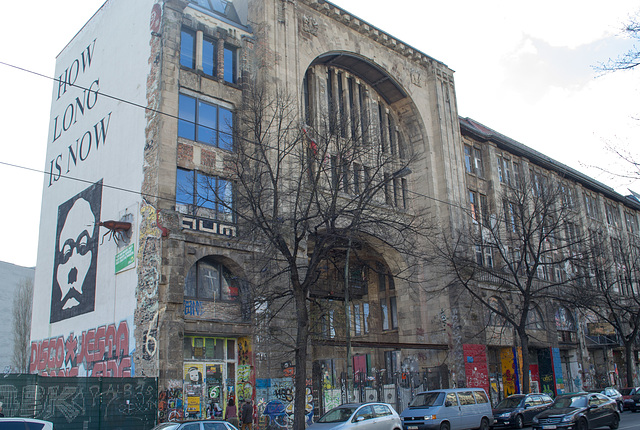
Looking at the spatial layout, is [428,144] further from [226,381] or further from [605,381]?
[605,381]

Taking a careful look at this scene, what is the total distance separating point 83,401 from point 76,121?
60.8 ft

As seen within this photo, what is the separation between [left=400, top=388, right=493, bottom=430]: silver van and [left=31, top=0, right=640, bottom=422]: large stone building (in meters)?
4.75

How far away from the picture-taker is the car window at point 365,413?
650 inches

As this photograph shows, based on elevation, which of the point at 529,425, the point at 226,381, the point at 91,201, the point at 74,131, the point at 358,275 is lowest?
the point at 529,425

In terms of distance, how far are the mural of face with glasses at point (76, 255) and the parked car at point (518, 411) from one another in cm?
1860

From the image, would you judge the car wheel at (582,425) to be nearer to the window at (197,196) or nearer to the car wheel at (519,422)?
the car wheel at (519,422)

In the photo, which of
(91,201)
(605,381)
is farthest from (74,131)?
(605,381)

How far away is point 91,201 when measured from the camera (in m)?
27.8

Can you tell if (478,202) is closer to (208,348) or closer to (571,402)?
(571,402)

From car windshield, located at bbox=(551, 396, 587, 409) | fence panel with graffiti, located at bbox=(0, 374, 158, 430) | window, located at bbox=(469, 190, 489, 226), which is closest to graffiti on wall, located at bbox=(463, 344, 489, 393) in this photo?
window, located at bbox=(469, 190, 489, 226)

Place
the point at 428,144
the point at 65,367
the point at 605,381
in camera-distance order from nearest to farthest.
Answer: the point at 65,367 → the point at 428,144 → the point at 605,381

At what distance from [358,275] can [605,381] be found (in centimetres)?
2501

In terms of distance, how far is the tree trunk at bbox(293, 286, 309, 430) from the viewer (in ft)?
56.0

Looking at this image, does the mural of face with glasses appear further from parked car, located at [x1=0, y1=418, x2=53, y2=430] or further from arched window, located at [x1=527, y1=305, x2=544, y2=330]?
arched window, located at [x1=527, y1=305, x2=544, y2=330]
